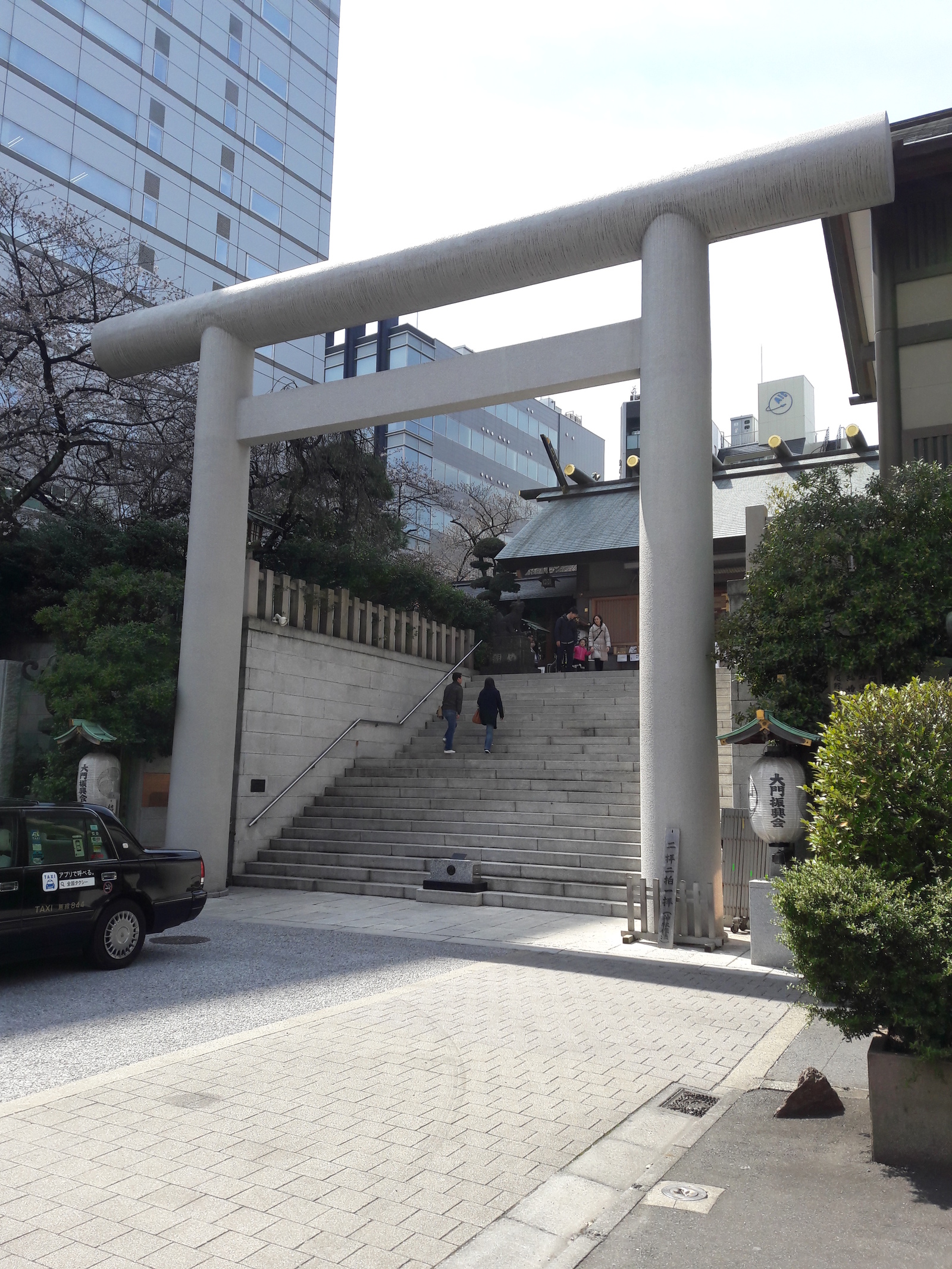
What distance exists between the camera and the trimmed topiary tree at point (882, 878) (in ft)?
13.6

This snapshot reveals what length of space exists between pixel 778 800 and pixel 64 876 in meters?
6.63

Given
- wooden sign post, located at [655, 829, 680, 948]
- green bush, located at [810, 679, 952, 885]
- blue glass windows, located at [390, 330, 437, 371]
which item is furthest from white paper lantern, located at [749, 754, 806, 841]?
blue glass windows, located at [390, 330, 437, 371]

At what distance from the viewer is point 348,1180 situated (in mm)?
4047

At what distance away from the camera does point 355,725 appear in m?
17.9

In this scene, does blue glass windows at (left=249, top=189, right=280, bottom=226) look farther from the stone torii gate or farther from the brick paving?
the brick paving

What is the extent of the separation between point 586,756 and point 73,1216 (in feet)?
44.2

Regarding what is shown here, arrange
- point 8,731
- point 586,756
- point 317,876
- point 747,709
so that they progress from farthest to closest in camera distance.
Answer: point 586,756 < point 8,731 < point 317,876 < point 747,709

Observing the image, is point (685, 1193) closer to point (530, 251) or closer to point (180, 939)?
point (180, 939)

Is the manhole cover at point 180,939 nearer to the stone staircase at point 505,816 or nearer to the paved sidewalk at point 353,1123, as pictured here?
the paved sidewalk at point 353,1123

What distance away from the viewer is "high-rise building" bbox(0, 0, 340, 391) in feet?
118

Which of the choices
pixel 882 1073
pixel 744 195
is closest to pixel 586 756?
pixel 744 195

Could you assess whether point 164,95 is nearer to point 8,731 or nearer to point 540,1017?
point 8,731

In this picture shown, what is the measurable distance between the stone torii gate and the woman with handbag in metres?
5.01

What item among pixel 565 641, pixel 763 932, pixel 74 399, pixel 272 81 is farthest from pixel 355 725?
pixel 272 81
